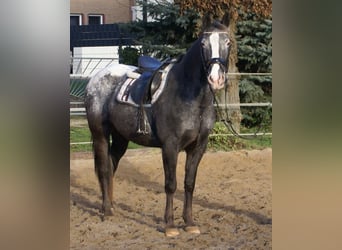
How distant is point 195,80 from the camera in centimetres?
360

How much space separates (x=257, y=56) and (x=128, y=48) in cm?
78

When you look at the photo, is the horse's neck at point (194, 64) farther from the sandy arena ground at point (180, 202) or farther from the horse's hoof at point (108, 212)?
the horse's hoof at point (108, 212)

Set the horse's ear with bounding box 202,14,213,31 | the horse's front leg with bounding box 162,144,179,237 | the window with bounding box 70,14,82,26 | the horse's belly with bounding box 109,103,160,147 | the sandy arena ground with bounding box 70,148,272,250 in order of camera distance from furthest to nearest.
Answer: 1. the horse's belly with bounding box 109,103,160,147
2. the horse's front leg with bounding box 162,144,179,237
3. the sandy arena ground with bounding box 70,148,272,250
4. the horse's ear with bounding box 202,14,213,31
5. the window with bounding box 70,14,82,26

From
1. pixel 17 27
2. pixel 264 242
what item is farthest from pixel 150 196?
pixel 17 27

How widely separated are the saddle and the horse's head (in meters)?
0.39

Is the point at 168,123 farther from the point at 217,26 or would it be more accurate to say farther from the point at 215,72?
the point at 217,26

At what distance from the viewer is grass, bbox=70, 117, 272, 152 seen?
360 cm

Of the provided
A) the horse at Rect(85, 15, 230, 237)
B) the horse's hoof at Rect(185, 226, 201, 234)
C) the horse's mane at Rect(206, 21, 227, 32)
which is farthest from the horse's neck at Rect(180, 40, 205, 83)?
the horse's hoof at Rect(185, 226, 201, 234)

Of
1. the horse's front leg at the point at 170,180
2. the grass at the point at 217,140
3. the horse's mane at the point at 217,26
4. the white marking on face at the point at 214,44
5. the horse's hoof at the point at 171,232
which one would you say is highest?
the horse's mane at the point at 217,26

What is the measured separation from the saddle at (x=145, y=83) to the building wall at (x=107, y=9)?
0.29m

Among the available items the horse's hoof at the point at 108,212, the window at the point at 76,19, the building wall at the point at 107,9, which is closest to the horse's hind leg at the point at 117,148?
the horse's hoof at the point at 108,212

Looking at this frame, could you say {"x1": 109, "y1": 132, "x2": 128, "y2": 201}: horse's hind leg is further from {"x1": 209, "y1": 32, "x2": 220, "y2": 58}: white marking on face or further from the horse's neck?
{"x1": 209, "y1": 32, "x2": 220, "y2": 58}: white marking on face

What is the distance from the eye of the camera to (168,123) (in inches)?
146

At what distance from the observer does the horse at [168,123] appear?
3.62 metres
